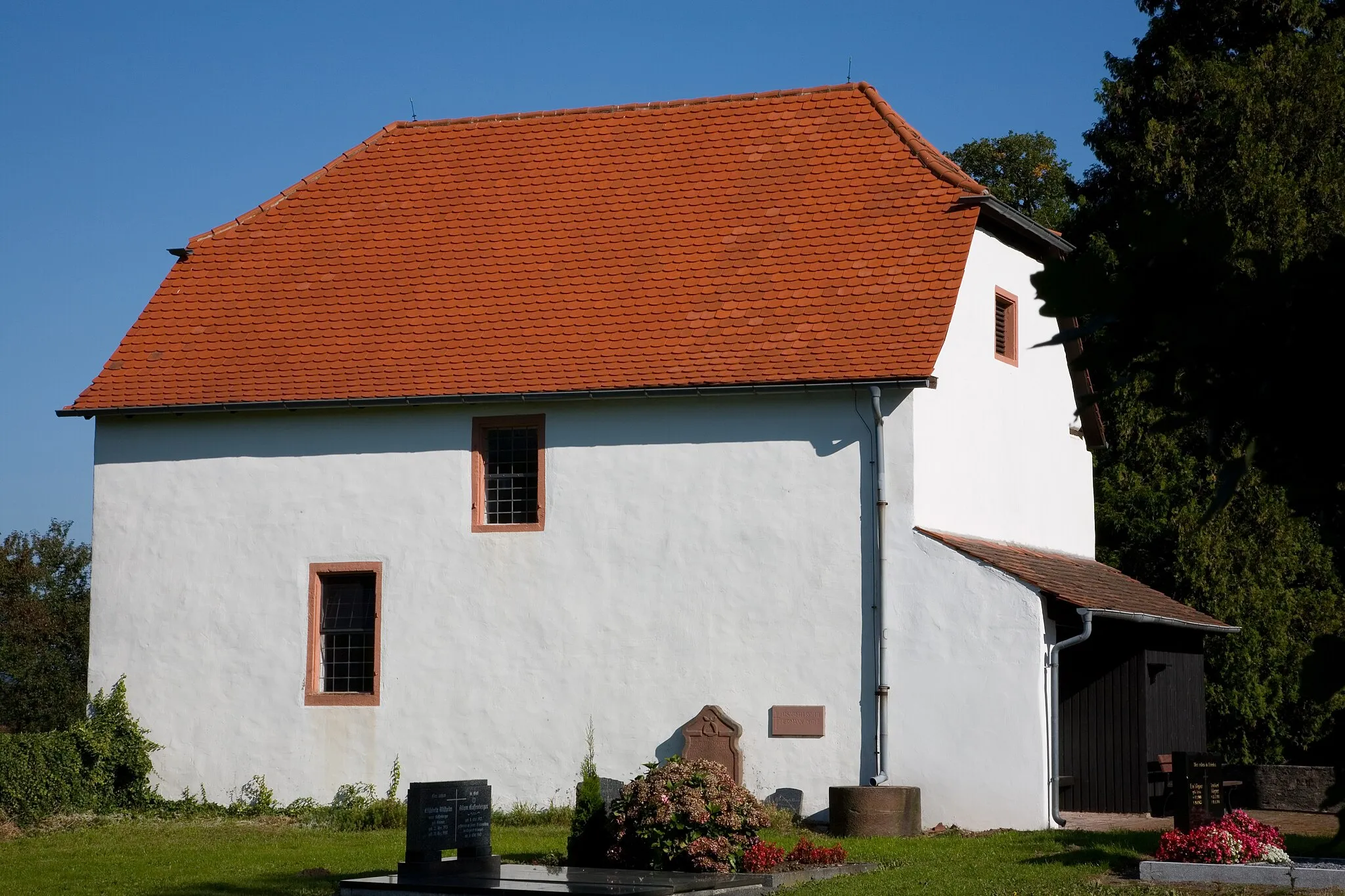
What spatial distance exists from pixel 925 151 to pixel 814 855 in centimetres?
1128

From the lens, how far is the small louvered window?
2253cm

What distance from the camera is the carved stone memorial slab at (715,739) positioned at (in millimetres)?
19406

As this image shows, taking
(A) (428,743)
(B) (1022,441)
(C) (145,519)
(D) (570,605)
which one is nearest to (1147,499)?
(B) (1022,441)

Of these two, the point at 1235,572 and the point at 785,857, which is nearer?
the point at 785,857

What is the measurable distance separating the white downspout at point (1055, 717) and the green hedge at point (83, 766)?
37.7 feet

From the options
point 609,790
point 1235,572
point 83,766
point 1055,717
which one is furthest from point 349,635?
point 1235,572

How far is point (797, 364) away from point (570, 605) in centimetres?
415

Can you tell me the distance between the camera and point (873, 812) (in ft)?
58.4

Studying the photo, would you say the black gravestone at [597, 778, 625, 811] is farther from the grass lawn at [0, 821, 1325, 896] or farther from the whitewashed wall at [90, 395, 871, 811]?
the whitewashed wall at [90, 395, 871, 811]

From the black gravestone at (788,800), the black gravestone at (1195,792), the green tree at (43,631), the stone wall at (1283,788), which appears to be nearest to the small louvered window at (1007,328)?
the stone wall at (1283,788)

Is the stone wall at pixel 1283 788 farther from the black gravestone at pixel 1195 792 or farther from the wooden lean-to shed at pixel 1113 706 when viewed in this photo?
the black gravestone at pixel 1195 792

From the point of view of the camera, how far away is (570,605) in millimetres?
20594

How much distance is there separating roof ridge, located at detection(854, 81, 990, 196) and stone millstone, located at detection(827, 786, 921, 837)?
306 inches

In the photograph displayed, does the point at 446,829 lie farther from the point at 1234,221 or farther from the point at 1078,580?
the point at 1234,221
